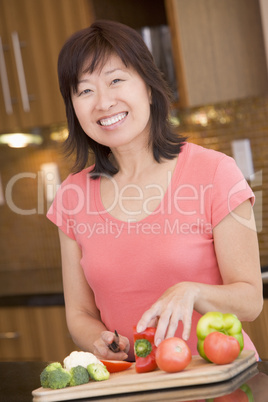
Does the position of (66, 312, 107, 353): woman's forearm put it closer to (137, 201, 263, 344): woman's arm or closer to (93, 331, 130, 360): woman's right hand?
(93, 331, 130, 360): woman's right hand

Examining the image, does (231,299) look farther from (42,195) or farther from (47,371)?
(42,195)

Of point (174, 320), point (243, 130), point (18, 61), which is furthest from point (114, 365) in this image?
point (18, 61)

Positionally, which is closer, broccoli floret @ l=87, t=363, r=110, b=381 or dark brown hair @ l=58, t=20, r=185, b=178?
broccoli floret @ l=87, t=363, r=110, b=381

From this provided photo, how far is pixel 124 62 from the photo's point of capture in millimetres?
1511

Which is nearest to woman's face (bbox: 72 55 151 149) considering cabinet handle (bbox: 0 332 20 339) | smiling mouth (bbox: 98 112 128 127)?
smiling mouth (bbox: 98 112 128 127)

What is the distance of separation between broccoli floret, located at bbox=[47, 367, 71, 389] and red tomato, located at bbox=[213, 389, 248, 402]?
298mm

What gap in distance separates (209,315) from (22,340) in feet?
6.47

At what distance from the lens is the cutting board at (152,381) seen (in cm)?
118

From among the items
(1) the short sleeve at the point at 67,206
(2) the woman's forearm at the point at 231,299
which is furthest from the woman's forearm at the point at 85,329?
(2) the woman's forearm at the point at 231,299

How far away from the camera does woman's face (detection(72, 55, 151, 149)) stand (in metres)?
1.51

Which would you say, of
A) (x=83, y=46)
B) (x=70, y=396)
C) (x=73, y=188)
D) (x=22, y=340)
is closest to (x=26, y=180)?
(x=22, y=340)

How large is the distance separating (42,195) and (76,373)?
251cm

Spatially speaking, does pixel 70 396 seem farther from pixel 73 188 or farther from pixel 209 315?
pixel 73 188

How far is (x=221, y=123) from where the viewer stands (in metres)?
3.19
